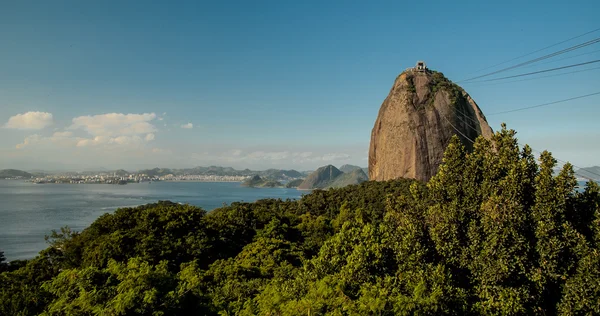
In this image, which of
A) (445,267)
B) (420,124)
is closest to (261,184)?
(420,124)

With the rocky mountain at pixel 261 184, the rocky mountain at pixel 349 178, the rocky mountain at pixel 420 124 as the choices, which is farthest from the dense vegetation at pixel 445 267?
the rocky mountain at pixel 261 184

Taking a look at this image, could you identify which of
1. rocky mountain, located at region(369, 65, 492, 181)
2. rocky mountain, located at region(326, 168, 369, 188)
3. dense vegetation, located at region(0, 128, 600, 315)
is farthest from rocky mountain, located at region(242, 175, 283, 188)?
dense vegetation, located at region(0, 128, 600, 315)

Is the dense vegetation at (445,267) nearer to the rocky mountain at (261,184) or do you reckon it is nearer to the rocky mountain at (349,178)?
the rocky mountain at (349,178)

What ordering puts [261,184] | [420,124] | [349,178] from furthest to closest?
[261,184] → [349,178] → [420,124]

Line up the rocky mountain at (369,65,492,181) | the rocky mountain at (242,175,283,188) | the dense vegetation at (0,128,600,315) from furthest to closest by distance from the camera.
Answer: the rocky mountain at (242,175,283,188) → the rocky mountain at (369,65,492,181) → the dense vegetation at (0,128,600,315)

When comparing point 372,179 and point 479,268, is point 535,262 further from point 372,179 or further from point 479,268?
point 372,179

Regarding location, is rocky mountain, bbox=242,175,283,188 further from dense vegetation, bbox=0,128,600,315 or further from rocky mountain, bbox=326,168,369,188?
dense vegetation, bbox=0,128,600,315

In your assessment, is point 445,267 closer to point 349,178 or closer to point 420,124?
point 420,124

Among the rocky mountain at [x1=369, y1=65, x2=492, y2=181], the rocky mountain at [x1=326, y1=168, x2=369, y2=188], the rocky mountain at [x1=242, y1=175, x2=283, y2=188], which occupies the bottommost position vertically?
the rocky mountain at [x1=242, y1=175, x2=283, y2=188]

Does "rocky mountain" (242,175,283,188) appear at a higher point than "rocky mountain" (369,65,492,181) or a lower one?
lower
